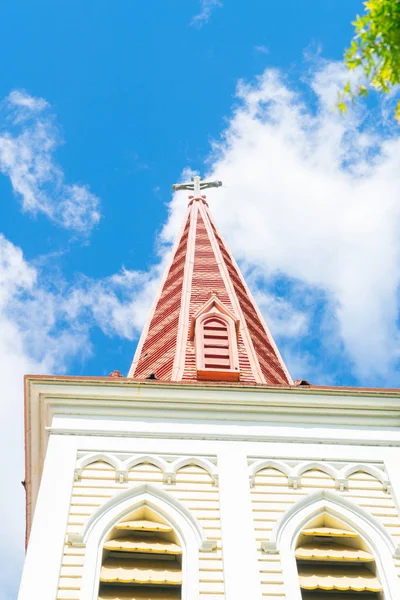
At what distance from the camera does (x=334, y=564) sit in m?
10.6

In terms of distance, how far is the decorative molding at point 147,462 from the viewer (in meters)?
11.6

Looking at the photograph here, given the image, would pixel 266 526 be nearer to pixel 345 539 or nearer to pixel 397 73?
pixel 345 539

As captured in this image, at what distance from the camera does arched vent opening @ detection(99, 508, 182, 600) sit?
10.0 meters

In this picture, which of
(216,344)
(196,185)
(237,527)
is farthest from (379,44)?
Result: (196,185)

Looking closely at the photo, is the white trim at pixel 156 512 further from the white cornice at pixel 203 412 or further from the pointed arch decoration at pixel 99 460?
the white cornice at pixel 203 412

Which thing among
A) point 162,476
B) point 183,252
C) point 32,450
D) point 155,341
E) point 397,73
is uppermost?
point 183,252

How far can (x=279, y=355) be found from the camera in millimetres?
20438

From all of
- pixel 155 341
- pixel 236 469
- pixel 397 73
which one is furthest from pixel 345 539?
pixel 155 341

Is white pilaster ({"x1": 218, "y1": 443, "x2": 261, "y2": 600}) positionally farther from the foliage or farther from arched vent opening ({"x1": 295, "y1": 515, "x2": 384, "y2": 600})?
the foliage

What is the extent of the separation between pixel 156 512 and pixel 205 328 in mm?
6900

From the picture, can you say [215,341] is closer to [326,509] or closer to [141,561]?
[326,509]

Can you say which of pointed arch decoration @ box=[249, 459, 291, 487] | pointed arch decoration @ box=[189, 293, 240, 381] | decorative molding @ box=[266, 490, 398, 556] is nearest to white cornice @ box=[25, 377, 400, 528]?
pointed arch decoration @ box=[249, 459, 291, 487]

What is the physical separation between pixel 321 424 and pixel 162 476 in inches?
106

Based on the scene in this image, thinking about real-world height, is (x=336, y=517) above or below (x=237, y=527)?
above
